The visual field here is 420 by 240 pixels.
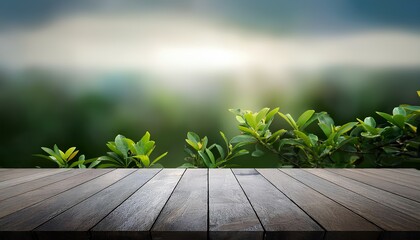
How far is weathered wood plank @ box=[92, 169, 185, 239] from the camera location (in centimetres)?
66

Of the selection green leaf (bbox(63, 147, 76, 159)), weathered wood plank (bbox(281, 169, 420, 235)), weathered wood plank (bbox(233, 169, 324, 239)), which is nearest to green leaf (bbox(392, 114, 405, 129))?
weathered wood plank (bbox(281, 169, 420, 235))

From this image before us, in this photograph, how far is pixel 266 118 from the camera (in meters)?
1.96

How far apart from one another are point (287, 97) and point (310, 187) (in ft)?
3.91

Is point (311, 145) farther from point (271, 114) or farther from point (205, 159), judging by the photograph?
point (205, 159)

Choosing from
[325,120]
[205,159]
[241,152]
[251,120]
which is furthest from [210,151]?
[325,120]

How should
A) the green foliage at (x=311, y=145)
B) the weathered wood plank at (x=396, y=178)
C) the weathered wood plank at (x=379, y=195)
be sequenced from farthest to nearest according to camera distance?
the green foliage at (x=311, y=145)
the weathered wood plank at (x=396, y=178)
the weathered wood plank at (x=379, y=195)

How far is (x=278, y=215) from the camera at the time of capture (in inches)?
30.2

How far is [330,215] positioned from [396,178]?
2.63ft

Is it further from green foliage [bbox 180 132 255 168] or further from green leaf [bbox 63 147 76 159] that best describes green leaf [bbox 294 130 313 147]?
green leaf [bbox 63 147 76 159]

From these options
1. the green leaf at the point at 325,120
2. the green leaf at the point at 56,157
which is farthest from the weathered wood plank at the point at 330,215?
the green leaf at the point at 56,157

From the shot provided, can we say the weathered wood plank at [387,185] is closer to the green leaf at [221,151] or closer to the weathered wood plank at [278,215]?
the weathered wood plank at [278,215]

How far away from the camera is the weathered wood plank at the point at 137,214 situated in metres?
0.66

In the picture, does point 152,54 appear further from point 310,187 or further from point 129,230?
point 129,230

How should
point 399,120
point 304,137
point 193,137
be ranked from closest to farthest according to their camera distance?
1. point 399,120
2. point 304,137
3. point 193,137
